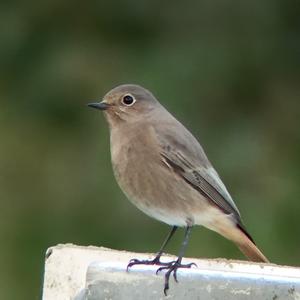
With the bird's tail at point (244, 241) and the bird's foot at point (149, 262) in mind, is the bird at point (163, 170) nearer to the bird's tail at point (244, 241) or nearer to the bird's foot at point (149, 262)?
the bird's tail at point (244, 241)

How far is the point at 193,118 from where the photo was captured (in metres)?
10.7

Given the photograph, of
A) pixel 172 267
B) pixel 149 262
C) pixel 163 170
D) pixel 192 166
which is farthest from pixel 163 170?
pixel 172 267

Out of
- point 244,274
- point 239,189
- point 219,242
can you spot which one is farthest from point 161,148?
point 239,189

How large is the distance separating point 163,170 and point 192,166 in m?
0.18

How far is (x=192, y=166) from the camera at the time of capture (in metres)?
6.73

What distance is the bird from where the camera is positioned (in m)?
6.52

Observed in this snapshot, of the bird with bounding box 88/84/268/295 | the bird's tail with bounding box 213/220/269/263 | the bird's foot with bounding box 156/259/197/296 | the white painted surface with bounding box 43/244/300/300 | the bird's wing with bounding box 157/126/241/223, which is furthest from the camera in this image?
the bird's tail with bounding box 213/220/269/263

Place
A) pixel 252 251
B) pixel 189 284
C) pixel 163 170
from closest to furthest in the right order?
pixel 189 284
pixel 163 170
pixel 252 251

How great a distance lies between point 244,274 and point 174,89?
554cm

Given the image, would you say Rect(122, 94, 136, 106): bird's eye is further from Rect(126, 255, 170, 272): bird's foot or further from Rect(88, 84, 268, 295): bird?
Rect(126, 255, 170, 272): bird's foot

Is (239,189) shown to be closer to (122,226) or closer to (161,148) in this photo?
(122,226)

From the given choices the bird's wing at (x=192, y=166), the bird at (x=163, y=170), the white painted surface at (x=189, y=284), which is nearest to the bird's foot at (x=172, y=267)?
the white painted surface at (x=189, y=284)

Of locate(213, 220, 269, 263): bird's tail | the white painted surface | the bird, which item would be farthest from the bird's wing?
the white painted surface

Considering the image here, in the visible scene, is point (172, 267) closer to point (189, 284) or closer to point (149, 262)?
point (149, 262)
